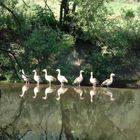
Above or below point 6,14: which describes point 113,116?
below

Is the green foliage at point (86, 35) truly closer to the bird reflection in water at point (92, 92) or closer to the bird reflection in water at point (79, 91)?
the bird reflection in water at point (79, 91)

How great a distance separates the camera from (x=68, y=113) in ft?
73.7

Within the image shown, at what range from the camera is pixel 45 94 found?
25984 millimetres

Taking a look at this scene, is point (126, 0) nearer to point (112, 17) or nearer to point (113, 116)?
point (112, 17)

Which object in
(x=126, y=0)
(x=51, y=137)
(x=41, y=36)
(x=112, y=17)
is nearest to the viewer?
(x=51, y=137)

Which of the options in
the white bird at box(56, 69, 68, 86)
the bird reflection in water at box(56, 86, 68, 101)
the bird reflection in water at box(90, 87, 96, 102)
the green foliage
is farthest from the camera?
the green foliage

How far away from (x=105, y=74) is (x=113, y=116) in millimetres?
7413

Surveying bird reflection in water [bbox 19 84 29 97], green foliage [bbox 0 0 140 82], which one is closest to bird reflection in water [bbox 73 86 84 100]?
green foliage [bbox 0 0 140 82]

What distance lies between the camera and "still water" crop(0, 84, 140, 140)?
1870cm

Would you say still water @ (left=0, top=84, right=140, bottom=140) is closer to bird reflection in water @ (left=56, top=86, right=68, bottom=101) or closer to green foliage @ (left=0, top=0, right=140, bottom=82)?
bird reflection in water @ (left=56, top=86, right=68, bottom=101)

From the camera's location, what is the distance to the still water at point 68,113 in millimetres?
18703

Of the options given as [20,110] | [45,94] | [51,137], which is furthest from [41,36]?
[51,137]

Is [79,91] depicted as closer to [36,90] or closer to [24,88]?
[36,90]

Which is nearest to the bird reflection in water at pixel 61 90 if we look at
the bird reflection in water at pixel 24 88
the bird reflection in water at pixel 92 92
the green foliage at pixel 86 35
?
the green foliage at pixel 86 35
